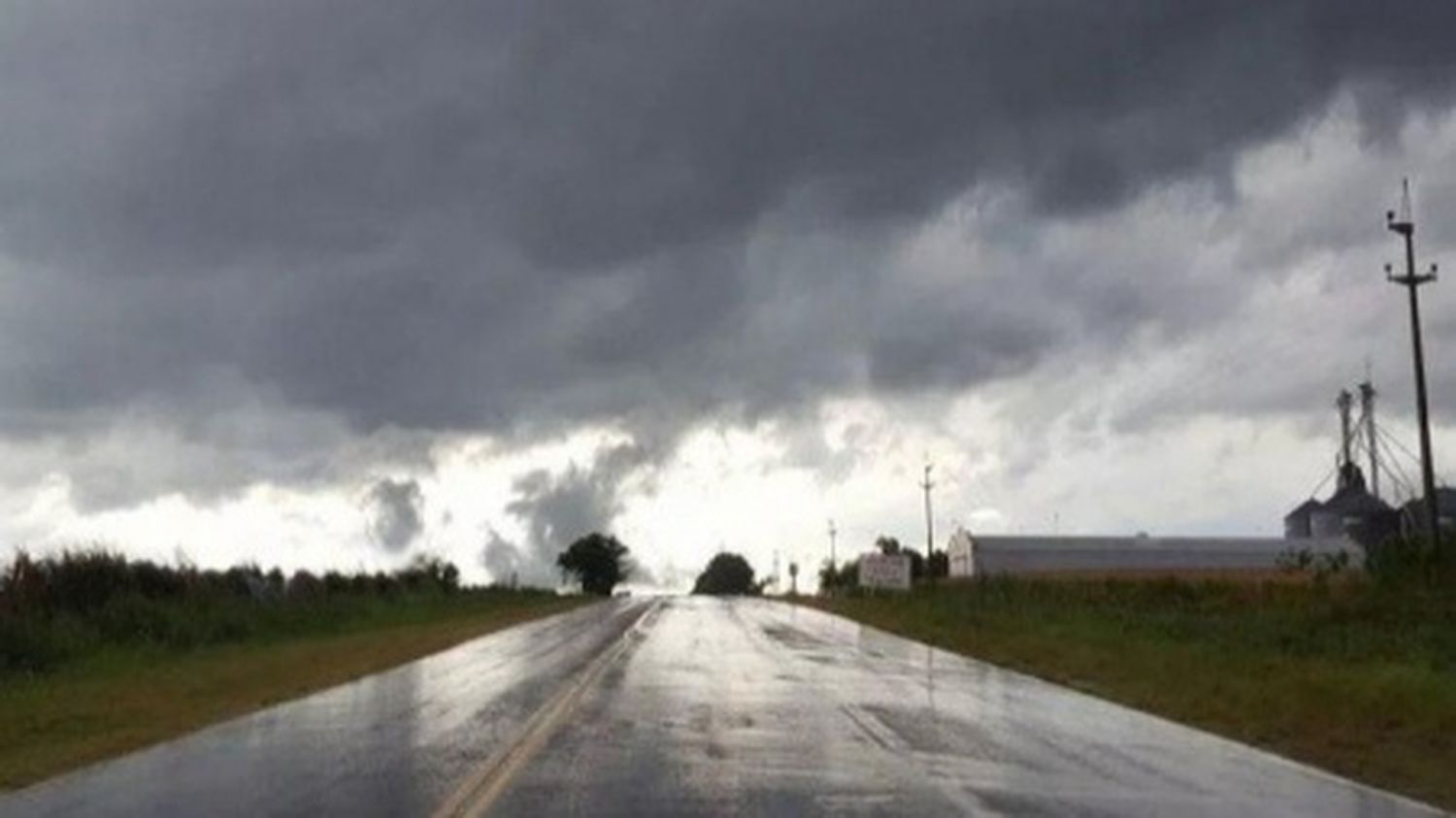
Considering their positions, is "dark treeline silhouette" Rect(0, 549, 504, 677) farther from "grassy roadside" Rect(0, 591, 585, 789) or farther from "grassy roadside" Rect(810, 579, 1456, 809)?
"grassy roadside" Rect(810, 579, 1456, 809)

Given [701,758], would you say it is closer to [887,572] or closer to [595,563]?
[887,572]

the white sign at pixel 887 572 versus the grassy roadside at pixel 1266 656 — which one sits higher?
the white sign at pixel 887 572

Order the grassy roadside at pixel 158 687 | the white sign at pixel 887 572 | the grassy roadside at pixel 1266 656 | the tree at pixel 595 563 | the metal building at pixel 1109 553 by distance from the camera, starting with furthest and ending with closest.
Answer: the tree at pixel 595 563 < the metal building at pixel 1109 553 < the white sign at pixel 887 572 < the grassy roadside at pixel 1266 656 < the grassy roadside at pixel 158 687

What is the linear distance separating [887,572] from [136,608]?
190 ft

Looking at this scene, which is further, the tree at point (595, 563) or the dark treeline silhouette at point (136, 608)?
the tree at point (595, 563)

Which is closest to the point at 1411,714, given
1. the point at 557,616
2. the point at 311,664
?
the point at 311,664

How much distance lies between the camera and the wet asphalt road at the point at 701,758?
1564 cm

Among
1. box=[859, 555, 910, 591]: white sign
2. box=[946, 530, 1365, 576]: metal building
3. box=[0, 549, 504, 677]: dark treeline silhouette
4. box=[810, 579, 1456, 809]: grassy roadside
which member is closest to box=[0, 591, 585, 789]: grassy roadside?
box=[0, 549, 504, 677]: dark treeline silhouette

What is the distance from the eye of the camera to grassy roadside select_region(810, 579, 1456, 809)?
2277 centimetres

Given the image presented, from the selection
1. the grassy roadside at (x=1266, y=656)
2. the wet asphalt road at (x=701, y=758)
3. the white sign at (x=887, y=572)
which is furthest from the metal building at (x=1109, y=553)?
the wet asphalt road at (x=701, y=758)

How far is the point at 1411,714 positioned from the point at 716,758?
10388 millimetres

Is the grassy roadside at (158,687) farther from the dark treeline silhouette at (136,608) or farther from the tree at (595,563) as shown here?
the tree at (595,563)

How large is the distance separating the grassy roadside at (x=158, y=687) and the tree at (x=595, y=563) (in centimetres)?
13261

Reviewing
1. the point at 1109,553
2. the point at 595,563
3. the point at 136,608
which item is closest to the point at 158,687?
the point at 136,608
